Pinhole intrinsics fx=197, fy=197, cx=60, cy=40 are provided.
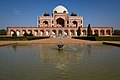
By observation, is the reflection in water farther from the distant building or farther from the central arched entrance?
the central arched entrance

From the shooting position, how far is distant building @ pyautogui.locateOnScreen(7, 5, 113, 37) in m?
58.0

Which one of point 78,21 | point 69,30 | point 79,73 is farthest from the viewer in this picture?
point 78,21

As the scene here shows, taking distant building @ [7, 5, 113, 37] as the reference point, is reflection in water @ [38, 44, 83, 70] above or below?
below

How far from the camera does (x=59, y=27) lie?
58281mm

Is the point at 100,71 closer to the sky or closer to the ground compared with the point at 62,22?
closer to the ground

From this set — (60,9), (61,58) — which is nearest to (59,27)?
(60,9)

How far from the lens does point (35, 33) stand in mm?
59781

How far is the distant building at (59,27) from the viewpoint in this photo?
57987 mm

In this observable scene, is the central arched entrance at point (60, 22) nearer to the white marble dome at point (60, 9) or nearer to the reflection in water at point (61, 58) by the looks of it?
the white marble dome at point (60, 9)

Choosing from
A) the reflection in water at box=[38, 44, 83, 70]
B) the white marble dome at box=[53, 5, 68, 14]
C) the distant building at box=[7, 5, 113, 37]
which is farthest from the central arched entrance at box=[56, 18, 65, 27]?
the reflection in water at box=[38, 44, 83, 70]

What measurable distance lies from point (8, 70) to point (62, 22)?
196ft

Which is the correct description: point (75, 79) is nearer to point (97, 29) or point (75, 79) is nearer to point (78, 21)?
point (97, 29)

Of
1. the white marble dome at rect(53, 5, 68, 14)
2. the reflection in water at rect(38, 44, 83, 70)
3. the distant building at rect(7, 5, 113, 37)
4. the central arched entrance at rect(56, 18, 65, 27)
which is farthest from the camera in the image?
the central arched entrance at rect(56, 18, 65, 27)

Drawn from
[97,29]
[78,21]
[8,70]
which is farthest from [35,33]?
[8,70]
